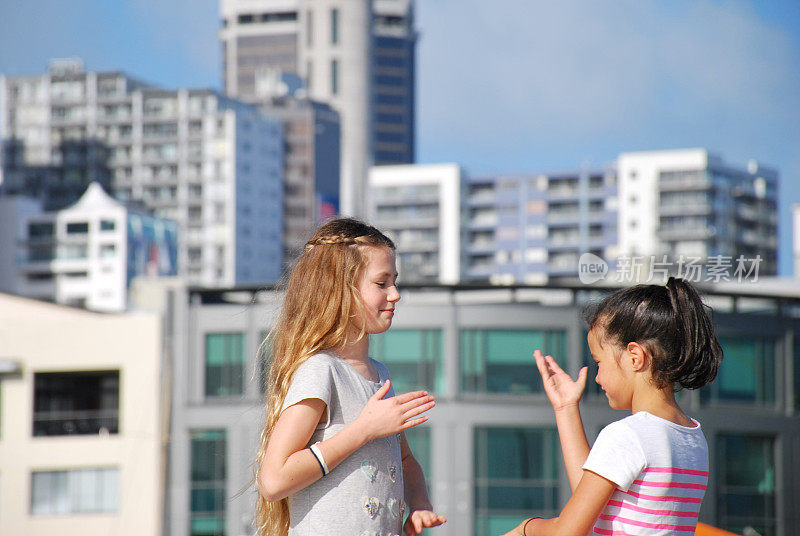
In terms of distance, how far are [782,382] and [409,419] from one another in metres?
30.2

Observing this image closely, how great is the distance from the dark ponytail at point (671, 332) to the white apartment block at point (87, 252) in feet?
252

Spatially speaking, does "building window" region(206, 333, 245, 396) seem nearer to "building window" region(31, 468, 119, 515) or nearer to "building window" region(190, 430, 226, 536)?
"building window" region(190, 430, 226, 536)

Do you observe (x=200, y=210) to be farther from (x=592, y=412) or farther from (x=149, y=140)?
(x=592, y=412)

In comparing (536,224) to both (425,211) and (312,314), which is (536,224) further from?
(312,314)

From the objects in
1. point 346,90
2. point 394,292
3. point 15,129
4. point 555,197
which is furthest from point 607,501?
point 346,90

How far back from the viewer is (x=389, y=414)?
250cm

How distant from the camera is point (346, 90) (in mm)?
108875

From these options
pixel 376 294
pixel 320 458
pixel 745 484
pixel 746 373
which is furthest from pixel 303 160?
pixel 320 458

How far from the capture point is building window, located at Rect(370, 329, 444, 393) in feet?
102

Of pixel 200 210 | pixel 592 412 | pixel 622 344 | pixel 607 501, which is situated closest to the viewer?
pixel 607 501

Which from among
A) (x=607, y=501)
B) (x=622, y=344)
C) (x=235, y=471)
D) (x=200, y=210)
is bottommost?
(x=235, y=471)

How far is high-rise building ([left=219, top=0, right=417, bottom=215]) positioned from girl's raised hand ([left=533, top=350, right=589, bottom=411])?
337ft

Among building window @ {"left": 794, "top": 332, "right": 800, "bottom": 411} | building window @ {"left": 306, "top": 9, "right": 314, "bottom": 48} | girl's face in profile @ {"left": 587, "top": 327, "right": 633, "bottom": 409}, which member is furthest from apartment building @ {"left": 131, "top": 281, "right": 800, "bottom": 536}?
building window @ {"left": 306, "top": 9, "right": 314, "bottom": 48}

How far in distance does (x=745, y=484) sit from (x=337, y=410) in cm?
2909
